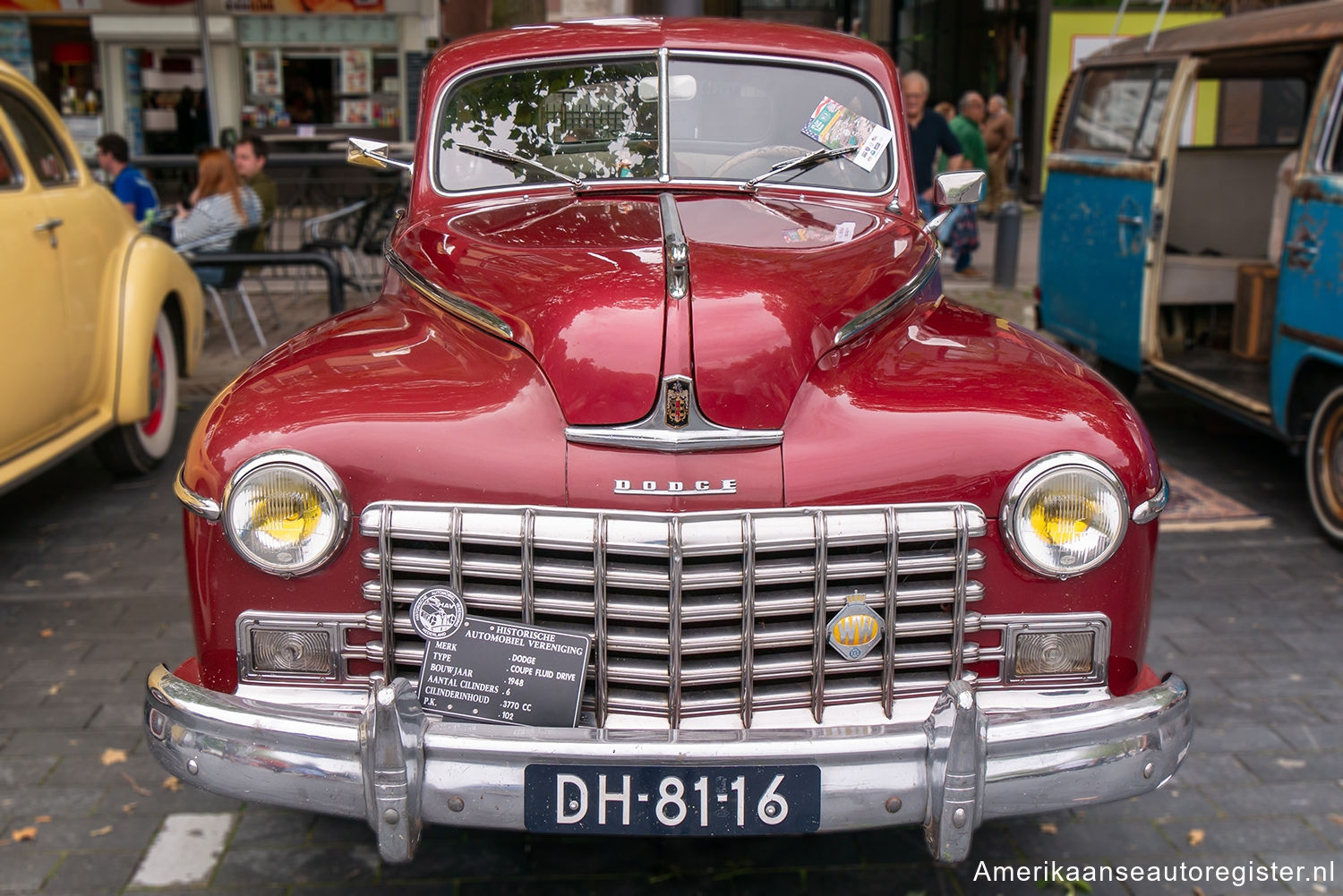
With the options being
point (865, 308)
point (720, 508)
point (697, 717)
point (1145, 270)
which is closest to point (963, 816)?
point (697, 717)

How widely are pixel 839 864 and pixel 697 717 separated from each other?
0.88 meters

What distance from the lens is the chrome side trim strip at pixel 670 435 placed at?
2453 mm

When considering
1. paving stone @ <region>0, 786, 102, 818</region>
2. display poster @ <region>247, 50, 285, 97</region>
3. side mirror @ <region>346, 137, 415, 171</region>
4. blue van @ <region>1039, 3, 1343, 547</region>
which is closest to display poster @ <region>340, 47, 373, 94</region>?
display poster @ <region>247, 50, 285, 97</region>

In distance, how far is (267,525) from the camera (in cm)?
249

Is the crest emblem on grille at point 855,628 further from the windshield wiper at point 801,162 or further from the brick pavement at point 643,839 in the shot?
the windshield wiper at point 801,162

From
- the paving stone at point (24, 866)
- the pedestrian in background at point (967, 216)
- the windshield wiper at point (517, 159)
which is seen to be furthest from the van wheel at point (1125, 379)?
the paving stone at point (24, 866)

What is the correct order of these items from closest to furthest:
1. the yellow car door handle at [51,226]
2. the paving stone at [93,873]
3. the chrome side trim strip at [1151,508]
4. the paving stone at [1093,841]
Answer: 1. the chrome side trim strip at [1151,508]
2. the paving stone at [93,873]
3. the paving stone at [1093,841]
4. the yellow car door handle at [51,226]

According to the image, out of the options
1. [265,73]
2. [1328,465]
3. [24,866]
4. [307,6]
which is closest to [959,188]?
[1328,465]

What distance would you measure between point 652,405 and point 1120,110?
5.41m

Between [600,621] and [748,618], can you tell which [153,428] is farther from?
[748,618]

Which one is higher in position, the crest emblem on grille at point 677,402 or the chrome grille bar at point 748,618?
the crest emblem on grille at point 677,402

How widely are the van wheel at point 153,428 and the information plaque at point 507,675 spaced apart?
13.0 ft

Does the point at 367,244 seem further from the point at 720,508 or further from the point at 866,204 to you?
the point at 720,508

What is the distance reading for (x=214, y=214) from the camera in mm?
8461
